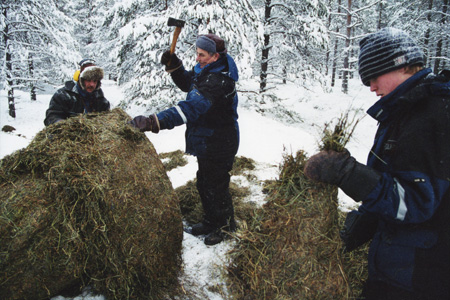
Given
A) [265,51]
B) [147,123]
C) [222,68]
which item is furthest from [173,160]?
[265,51]

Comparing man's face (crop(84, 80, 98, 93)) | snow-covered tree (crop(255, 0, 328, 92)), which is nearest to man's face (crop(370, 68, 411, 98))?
man's face (crop(84, 80, 98, 93))

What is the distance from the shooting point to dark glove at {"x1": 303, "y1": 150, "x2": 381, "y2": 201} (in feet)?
4.29

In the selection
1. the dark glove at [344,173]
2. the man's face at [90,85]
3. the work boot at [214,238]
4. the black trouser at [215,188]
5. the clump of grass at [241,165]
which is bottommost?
the work boot at [214,238]

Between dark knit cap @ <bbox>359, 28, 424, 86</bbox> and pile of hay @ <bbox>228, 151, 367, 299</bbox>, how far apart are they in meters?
0.71

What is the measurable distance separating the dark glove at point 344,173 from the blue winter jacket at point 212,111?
5.23ft

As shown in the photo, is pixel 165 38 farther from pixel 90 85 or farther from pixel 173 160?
pixel 90 85

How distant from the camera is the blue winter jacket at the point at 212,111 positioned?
2797 mm

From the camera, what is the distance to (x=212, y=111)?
3023mm

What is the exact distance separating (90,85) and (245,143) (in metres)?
5.08

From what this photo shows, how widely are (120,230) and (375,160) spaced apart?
6.63 ft

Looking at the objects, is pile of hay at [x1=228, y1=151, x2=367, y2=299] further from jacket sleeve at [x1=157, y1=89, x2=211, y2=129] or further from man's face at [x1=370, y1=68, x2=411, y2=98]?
jacket sleeve at [x1=157, y1=89, x2=211, y2=129]

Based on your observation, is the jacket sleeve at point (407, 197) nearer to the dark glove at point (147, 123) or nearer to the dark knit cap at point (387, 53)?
the dark knit cap at point (387, 53)

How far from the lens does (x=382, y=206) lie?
128 centimetres

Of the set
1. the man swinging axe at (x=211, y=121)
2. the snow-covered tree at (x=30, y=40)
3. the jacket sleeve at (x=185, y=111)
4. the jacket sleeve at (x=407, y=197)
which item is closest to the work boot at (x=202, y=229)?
the man swinging axe at (x=211, y=121)
